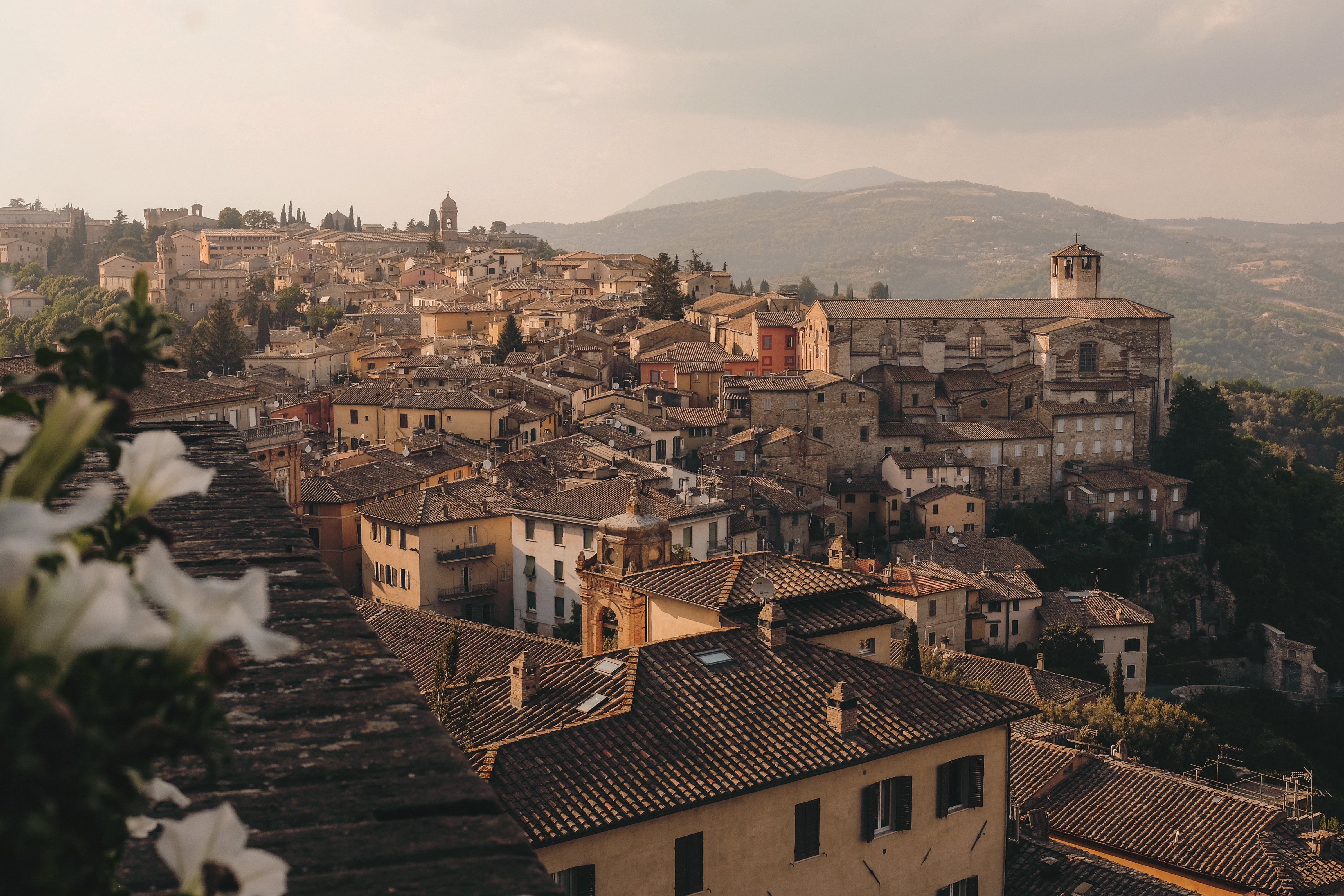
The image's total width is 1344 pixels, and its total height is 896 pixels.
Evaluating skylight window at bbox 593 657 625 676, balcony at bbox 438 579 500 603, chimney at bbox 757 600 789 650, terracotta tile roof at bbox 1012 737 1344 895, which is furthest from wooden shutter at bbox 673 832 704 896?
balcony at bbox 438 579 500 603

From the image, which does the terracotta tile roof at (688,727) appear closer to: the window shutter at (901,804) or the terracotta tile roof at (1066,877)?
the window shutter at (901,804)

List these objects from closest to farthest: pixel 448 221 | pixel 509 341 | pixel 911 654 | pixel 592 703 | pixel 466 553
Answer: pixel 592 703
pixel 911 654
pixel 466 553
pixel 509 341
pixel 448 221

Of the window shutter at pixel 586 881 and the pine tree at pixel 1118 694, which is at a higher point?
the window shutter at pixel 586 881

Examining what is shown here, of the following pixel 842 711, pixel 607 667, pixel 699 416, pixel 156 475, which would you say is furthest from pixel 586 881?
pixel 699 416

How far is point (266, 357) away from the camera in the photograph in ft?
224

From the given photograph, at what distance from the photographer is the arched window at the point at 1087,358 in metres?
68.1

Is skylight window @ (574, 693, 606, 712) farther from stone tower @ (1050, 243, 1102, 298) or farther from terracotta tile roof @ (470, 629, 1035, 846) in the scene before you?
stone tower @ (1050, 243, 1102, 298)

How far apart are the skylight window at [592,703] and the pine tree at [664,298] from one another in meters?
67.9

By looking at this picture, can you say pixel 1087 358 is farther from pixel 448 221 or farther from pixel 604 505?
pixel 448 221

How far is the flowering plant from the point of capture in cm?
127

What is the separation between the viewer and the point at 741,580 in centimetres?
1645

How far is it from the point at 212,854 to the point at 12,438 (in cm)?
58

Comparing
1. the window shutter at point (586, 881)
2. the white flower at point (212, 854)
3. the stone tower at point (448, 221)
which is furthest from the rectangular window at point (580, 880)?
the stone tower at point (448, 221)

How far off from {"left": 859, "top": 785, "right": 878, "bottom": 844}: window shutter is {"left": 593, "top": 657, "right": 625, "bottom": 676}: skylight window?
2.98 meters
